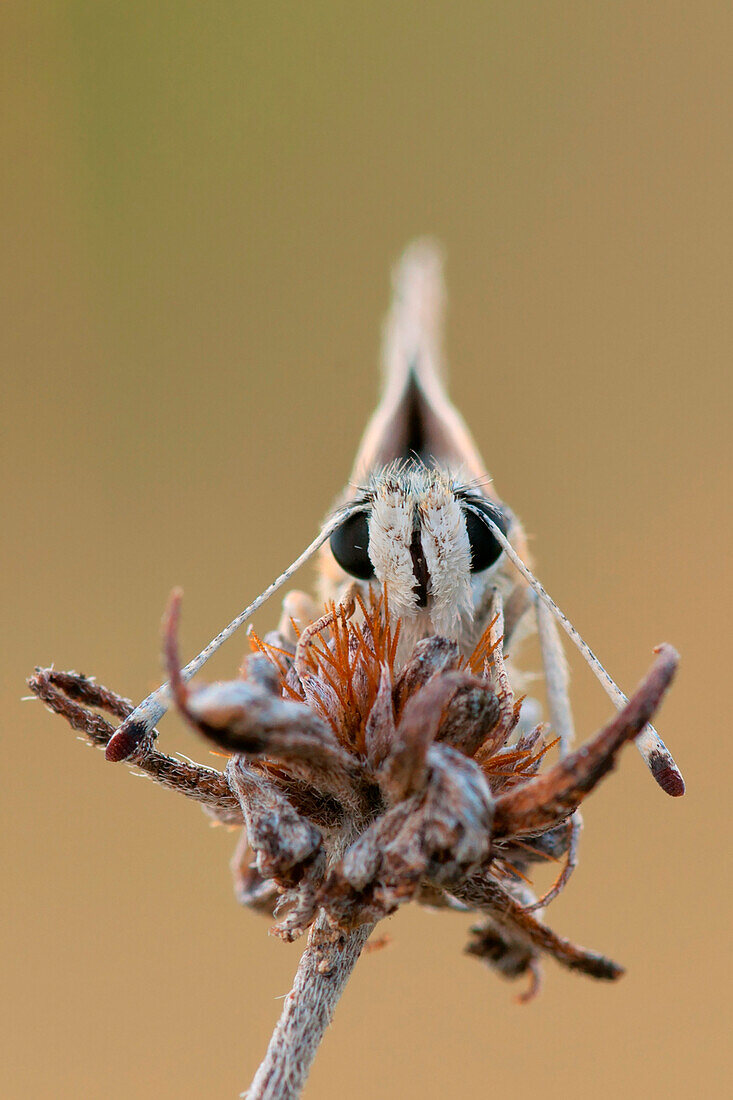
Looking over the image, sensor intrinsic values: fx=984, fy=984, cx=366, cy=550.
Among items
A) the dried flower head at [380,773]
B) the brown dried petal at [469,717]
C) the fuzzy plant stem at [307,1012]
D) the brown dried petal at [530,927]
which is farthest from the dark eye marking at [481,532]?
the fuzzy plant stem at [307,1012]

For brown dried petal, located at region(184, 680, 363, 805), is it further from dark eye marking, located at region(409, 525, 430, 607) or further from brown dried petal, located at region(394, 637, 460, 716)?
dark eye marking, located at region(409, 525, 430, 607)

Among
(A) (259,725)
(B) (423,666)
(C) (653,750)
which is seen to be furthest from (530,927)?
(A) (259,725)

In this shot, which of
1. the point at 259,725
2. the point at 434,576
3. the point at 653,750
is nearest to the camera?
the point at 259,725

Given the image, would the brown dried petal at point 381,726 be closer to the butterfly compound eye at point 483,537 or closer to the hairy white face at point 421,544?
the hairy white face at point 421,544

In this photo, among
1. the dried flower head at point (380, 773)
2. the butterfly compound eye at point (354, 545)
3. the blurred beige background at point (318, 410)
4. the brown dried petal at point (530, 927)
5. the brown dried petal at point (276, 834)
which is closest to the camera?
the dried flower head at point (380, 773)


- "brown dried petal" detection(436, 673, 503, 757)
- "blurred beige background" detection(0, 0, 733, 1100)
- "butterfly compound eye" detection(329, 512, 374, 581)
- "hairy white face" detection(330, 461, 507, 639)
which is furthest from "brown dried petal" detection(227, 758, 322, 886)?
"blurred beige background" detection(0, 0, 733, 1100)

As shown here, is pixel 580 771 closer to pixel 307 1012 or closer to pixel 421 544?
pixel 307 1012
